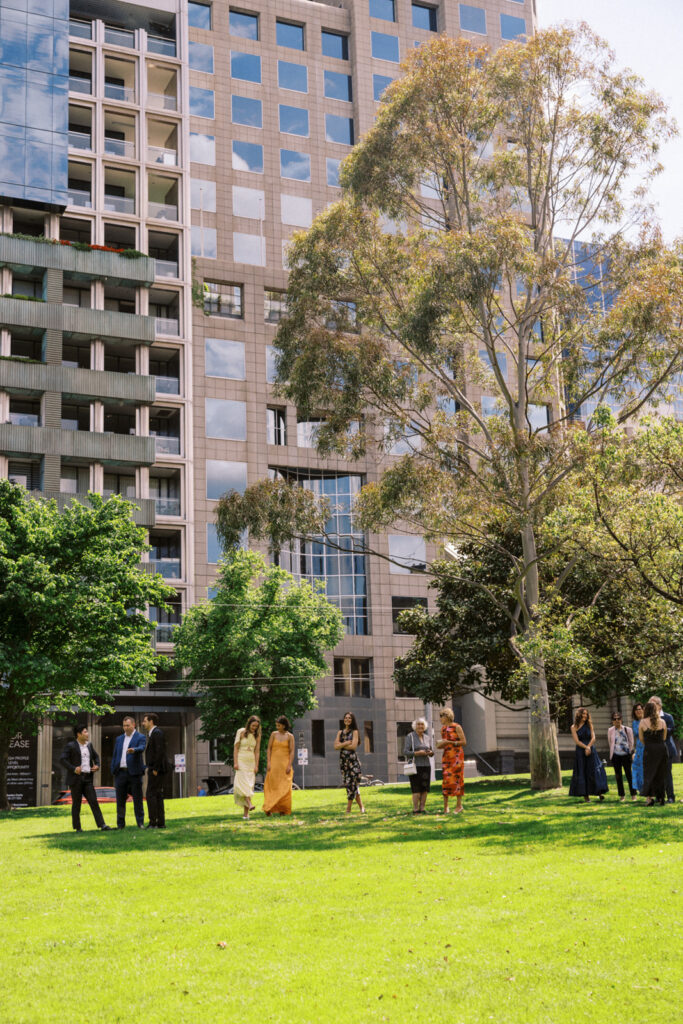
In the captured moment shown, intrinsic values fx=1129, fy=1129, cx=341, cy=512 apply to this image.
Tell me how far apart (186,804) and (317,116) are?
5082 centimetres

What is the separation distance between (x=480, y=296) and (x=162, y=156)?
36.9 m

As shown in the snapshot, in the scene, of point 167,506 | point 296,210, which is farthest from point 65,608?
point 296,210

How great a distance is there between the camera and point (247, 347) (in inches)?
2427

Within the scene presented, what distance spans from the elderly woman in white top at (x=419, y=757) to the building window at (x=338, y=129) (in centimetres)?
5523

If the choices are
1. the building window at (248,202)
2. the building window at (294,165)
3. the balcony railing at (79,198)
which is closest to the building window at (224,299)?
the building window at (248,202)

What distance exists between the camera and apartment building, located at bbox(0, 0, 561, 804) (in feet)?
173

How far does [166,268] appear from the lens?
193 feet

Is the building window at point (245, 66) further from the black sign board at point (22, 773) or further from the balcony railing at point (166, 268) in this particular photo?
the black sign board at point (22, 773)

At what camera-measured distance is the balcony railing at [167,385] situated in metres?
56.0

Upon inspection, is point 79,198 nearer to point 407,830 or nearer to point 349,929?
point 407,830

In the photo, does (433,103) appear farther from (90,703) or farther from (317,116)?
(317,116)

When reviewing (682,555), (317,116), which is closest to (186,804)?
(682,555)

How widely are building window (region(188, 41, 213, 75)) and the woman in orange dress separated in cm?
5433

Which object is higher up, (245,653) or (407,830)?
(245,653)
